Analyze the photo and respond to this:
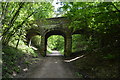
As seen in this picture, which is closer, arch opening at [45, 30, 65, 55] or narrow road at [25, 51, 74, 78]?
narrow road at [25, 51, 74, 78]

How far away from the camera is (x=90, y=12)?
6.02 meters

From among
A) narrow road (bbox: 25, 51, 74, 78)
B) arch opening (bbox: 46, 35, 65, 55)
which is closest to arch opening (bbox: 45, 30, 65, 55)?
arch opening (bbox: 46, 35, 65, 55)

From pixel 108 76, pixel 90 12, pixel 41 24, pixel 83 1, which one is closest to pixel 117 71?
pixel 108 76

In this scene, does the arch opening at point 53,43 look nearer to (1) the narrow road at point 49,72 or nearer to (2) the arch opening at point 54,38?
(2) the arch opening at point 54,38

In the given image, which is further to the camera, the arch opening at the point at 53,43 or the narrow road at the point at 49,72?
the arch opening at the point at 53,43

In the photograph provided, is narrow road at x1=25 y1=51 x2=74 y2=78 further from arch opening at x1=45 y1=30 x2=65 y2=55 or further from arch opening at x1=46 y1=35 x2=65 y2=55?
arch opening at x1=46 y1=35 x2=65 y2=55

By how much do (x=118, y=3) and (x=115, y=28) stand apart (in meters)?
1.45

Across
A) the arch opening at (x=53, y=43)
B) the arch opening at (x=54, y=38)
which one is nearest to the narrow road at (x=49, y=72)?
the arch opening at (x=54, y=38)

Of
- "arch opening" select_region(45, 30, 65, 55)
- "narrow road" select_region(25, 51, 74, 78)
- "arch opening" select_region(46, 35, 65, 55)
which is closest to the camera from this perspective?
"narrow road" select_region(25, 51, 74, 78)

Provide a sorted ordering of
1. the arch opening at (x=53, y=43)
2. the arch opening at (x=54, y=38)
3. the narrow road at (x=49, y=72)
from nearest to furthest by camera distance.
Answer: the narrow road at (x=49, y=72), the arch opening at (x=54, y=38), the arch opening at (x=53, y=43)

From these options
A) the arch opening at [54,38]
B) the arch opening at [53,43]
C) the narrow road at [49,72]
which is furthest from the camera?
the arch opening at [53,43]

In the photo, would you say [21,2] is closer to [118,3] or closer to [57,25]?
[118,3]

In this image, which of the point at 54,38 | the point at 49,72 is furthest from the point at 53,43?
the point at 49,72

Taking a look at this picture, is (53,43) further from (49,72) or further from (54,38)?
(49,72)
